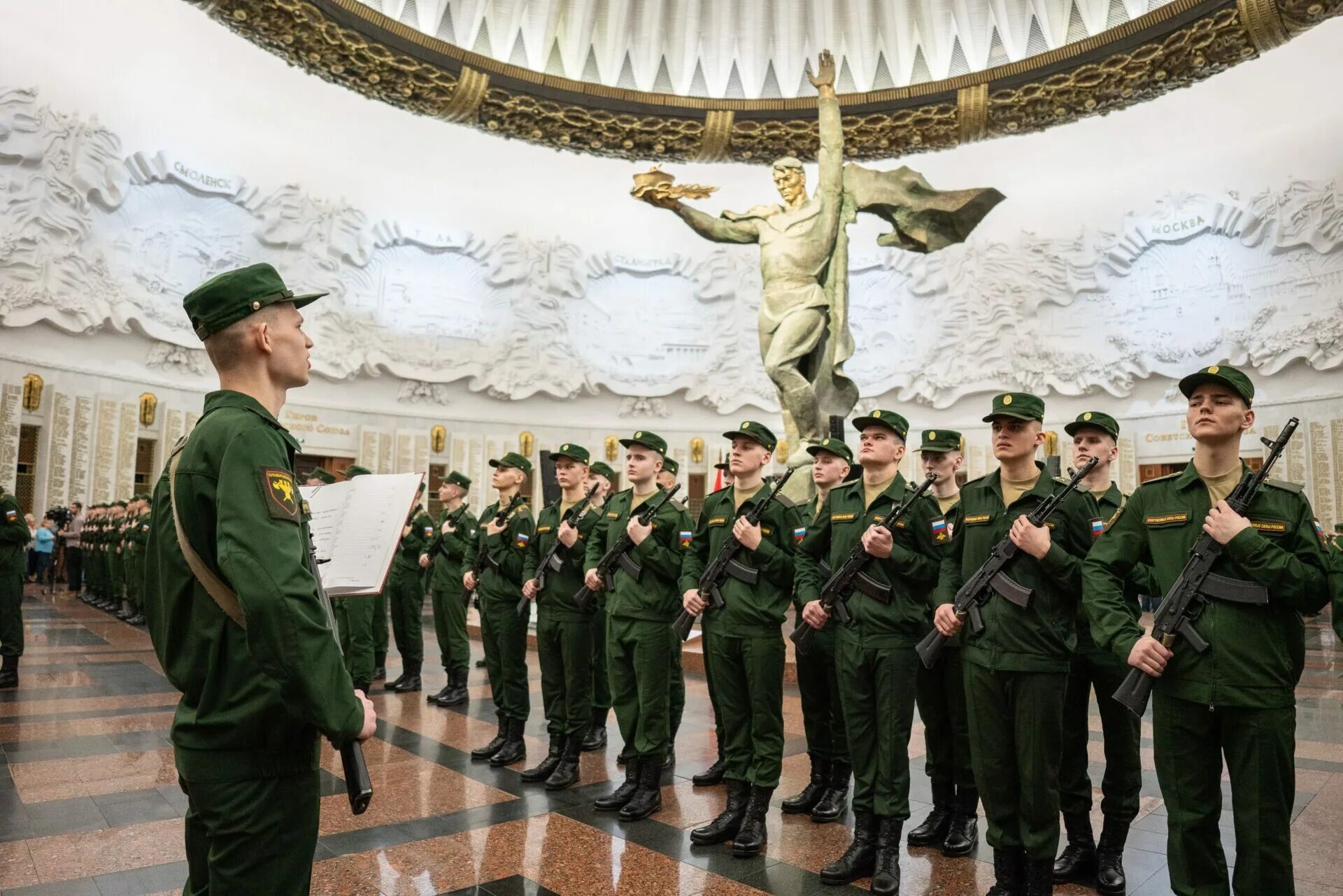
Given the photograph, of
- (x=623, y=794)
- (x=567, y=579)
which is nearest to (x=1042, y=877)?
(x=623, y=794)

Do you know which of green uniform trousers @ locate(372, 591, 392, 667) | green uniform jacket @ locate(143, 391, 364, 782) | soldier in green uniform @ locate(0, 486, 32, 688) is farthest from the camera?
green uniform trousers @ locate(372, 591, 392, 667)

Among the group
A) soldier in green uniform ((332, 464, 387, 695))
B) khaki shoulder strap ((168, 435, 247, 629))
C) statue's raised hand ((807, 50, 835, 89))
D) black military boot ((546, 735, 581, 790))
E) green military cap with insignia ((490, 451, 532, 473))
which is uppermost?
statue's raised hand ((807, 50, 835, 89))

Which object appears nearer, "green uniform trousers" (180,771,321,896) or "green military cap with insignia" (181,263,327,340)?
"green uniform trousers" (180,771,321,896)

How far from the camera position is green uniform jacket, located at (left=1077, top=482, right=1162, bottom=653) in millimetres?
3260

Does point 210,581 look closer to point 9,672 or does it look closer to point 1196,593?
point 1196,593

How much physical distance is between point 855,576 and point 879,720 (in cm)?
54

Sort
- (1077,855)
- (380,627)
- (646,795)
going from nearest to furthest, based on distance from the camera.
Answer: (1077,855), (646,795), (380,627)

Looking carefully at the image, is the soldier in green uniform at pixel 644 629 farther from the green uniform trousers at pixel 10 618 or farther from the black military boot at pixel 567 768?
the green uniform trousers at pixel 10 618

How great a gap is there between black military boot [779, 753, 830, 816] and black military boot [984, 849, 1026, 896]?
1.17 metres

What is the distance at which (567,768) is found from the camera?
446cm

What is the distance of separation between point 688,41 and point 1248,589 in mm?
18008

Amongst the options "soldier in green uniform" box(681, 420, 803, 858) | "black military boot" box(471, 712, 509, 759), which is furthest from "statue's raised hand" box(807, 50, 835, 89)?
"black military boot" box(471, 712, 509, 759)

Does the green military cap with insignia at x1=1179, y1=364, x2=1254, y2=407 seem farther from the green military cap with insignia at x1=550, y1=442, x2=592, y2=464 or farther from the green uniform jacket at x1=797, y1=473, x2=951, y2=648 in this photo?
the green military cap with insignia at x1=550, y1=442, x2=592, y2=464

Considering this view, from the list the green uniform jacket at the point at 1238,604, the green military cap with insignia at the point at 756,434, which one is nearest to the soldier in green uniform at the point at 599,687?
the green military cap with insignia at the point at 756,434
